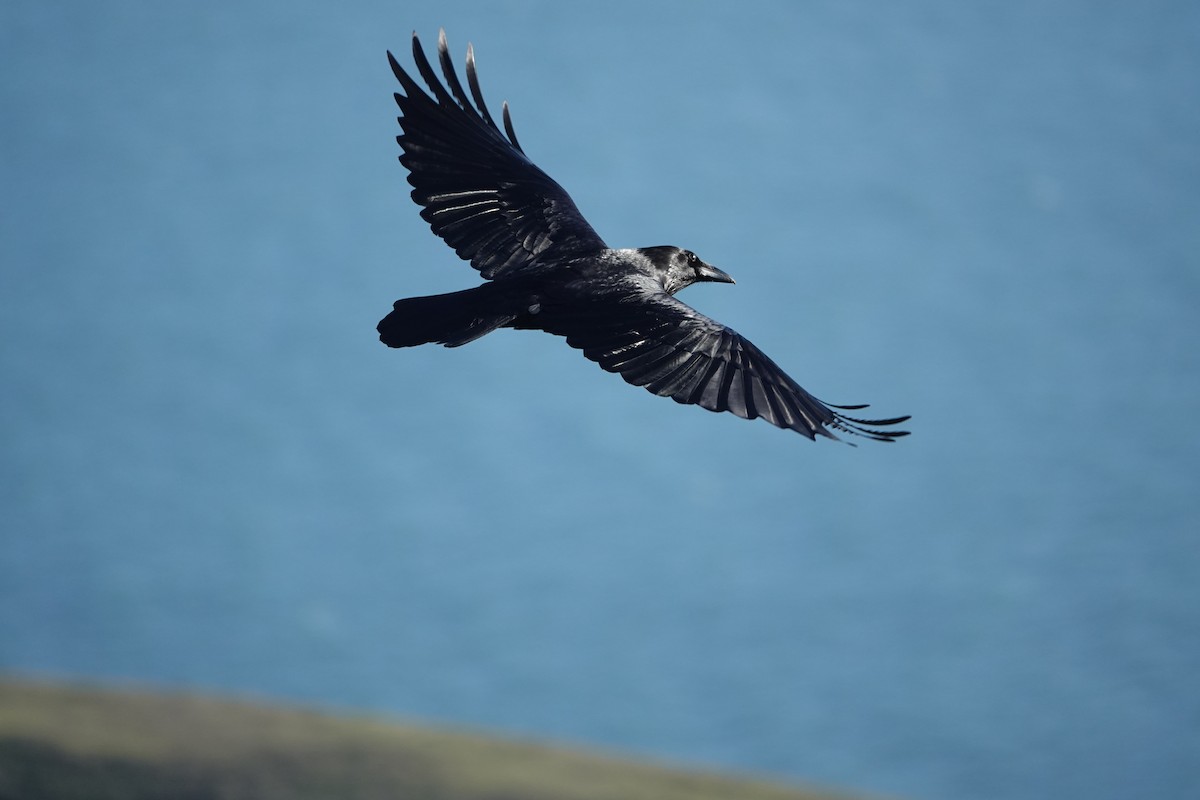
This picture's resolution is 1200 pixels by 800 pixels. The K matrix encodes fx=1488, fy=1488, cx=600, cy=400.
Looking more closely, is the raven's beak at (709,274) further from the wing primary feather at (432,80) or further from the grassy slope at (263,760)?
the grassy slope at (263,760)

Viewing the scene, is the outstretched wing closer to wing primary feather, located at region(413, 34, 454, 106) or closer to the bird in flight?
the bird in flight

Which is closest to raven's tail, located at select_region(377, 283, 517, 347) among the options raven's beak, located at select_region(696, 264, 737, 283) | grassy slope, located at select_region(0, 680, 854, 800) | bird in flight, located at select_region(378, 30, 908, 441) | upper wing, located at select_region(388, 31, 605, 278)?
bird in flight, located at select_region(378, 30, 908, 441)

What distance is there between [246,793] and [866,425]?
2272 mm

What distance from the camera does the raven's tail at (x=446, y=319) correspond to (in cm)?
197

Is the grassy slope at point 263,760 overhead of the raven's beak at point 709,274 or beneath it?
beneath

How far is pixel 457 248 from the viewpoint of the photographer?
228cm

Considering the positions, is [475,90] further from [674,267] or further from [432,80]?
[674,267]

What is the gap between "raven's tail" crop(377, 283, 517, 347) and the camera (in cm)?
197

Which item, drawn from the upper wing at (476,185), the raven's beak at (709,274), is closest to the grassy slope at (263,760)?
the upper wing at (476,185)

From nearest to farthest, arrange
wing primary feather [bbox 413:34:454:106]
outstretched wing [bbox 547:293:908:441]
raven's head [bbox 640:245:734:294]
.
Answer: outstretched wing [bbox 547:293:908:441]
raven's head [bbox 640:245:734:294]
wing primary feather [bbox 413:34:454:106]

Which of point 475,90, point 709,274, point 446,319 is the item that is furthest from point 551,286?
point 475,90

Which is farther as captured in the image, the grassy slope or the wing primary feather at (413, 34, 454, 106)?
the grassy slope

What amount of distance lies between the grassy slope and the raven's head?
6.71 ft

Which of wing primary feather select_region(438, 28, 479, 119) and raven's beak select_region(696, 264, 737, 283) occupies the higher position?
wing primary feather select_region(438, 28, 479, 119)
